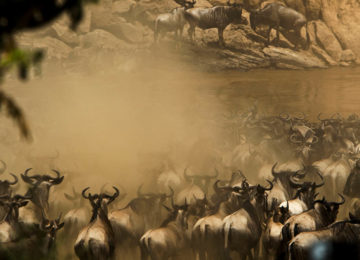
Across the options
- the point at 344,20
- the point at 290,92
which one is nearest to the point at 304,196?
the point at 290,92

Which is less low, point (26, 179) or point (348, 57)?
point (26, 179)

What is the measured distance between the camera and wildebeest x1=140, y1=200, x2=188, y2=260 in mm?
7875

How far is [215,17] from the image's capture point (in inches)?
884

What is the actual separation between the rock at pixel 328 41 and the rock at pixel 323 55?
0.17 metres

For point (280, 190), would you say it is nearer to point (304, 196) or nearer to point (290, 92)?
point (304, 196)

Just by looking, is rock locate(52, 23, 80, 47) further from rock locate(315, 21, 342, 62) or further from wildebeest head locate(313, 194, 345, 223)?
wildebeest head locate(313, 194, 345, 223)

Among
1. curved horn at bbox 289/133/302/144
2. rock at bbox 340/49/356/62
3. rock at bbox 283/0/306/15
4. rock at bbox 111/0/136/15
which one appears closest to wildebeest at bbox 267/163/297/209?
curved horn at bbox 289/133/302/144

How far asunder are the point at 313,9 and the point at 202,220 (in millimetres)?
18133

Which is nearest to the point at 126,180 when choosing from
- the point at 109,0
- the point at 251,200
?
the point at 251,200

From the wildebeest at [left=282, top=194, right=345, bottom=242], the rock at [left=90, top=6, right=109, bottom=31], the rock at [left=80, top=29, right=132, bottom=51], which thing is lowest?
the rock at [left=80, top=29, right=132, bottom=51]

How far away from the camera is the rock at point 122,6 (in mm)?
24312

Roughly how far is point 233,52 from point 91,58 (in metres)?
5.99

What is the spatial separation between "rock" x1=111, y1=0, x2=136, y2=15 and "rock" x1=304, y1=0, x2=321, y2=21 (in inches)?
313

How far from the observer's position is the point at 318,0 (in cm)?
2411
